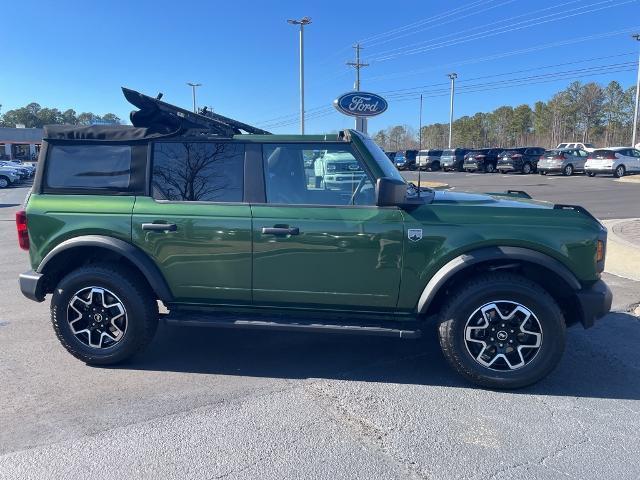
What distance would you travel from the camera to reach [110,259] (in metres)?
4.39

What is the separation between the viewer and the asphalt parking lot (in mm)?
2961

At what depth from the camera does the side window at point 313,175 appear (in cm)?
410

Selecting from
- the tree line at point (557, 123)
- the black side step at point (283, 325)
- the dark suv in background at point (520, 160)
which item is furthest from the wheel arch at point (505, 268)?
the tree line at point (557, 123)

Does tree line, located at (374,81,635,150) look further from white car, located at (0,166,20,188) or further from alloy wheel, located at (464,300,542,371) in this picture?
alloy wheel, located at (464,300,542,371)

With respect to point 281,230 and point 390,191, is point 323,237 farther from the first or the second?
point 390,191

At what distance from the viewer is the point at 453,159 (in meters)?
42.5

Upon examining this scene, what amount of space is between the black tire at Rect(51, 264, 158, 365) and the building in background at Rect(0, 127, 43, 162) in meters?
78.3

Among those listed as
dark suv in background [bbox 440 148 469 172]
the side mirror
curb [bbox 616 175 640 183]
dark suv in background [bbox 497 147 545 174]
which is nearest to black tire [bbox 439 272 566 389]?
the side mirror

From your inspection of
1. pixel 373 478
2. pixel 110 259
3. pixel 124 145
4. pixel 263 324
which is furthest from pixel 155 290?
pixel 373 478

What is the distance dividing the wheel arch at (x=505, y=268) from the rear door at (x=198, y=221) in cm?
142

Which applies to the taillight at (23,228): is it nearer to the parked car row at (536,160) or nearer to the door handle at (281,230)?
the door handle at (281,230)

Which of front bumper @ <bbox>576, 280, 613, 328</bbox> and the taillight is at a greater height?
the taillight

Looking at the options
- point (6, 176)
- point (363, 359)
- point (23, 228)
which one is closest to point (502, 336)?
point (363, 359)

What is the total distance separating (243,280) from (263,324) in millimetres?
376
